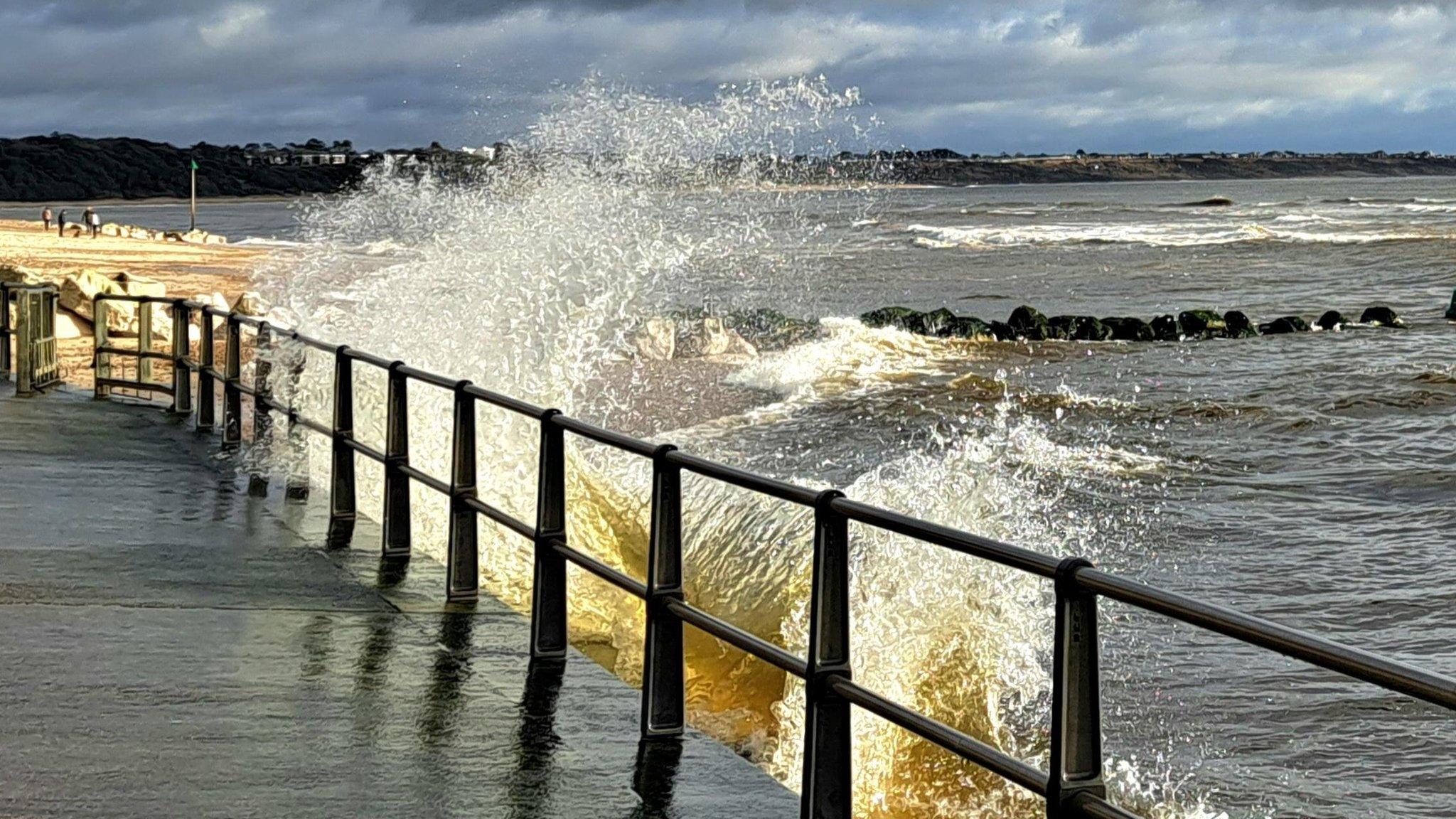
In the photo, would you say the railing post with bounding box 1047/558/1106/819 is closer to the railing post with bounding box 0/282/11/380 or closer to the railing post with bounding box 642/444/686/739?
the railing post with bounding box 642/444/686/739

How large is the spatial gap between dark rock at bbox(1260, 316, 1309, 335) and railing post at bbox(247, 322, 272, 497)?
1266 inches

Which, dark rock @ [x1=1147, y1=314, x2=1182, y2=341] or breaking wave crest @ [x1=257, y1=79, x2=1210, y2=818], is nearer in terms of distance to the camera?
breaking wave crest @ [x1=257, y1=79, x2=1210, y2=818]

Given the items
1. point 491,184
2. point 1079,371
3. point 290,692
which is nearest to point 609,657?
point 290,692

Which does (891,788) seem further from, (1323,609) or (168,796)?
(1323,609)

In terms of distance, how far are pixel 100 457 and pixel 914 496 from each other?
5983 mm

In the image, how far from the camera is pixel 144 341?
16734 mm

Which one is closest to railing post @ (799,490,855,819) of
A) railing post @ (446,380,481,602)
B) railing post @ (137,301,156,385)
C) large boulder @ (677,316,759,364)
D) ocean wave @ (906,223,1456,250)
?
railing post @ (446,380,481,602)

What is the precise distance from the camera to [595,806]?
4996 mm

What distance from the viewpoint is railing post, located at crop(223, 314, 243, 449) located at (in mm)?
12516

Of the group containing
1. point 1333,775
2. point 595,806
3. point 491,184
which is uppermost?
point 491,184

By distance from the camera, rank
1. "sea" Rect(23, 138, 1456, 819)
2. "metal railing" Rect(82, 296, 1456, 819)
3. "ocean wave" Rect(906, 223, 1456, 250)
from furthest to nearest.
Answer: "ocean wave" Rect(906, 223, 1456, 250), "sea" Rect(23, 138, 1456, 819), "metal railing" Rect(82, 296, 1456, 819)

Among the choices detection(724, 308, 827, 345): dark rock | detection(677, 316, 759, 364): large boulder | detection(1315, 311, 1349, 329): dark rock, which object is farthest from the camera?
detection(1315, 311, 1349, 329): dark rock

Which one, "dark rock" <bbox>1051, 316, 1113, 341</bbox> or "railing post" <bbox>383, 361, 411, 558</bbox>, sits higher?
"railing post" <bbox>383, 361, 411, 558</bbox>

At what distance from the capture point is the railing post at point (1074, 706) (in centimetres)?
358
